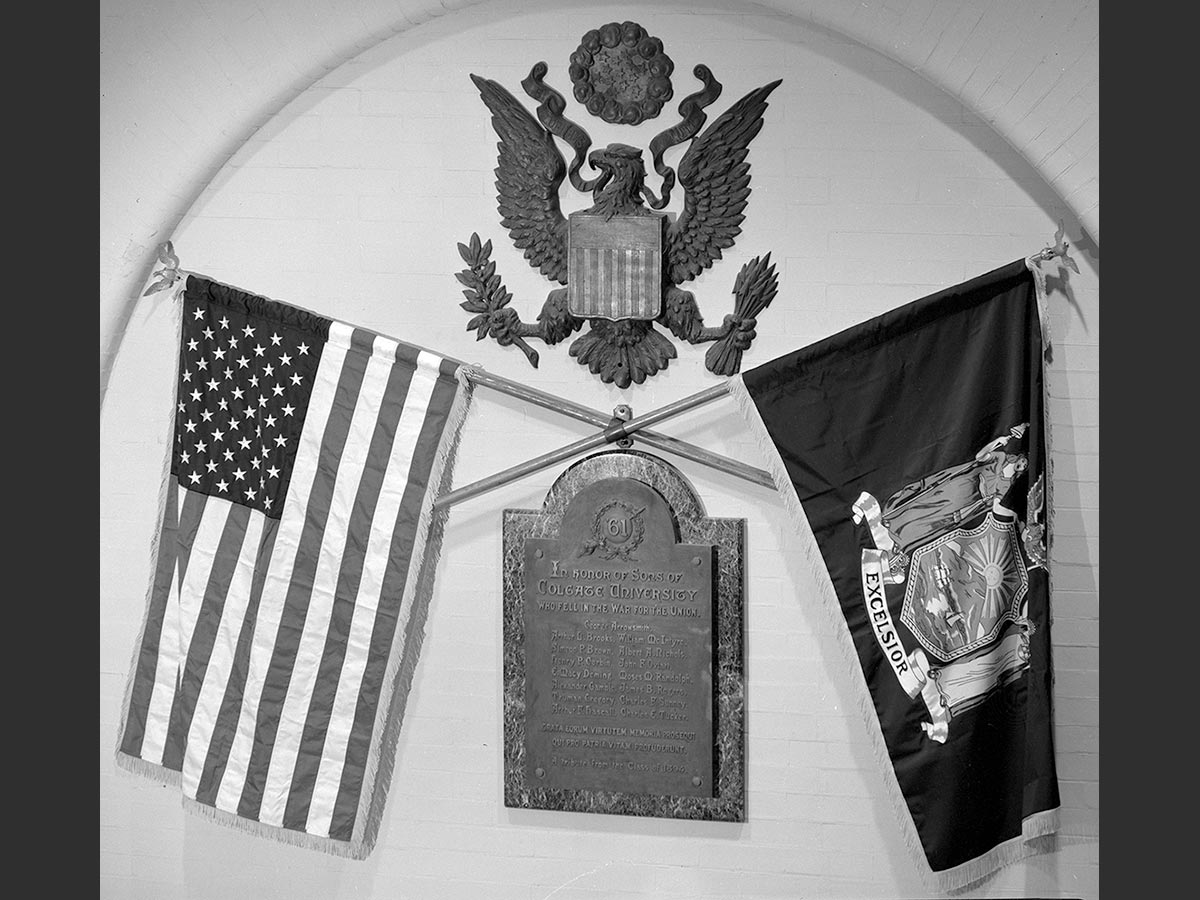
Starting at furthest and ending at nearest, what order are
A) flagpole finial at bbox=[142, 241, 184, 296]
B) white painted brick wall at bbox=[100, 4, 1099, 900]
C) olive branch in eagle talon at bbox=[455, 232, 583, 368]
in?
Result: flagpole finial at bbox=[142, 241, 184, 296] → olive branch in eagle talon at bbox=[455, 232, 583, 368] → white painted brick wall at bbox=[100, 4, 1099, 900]

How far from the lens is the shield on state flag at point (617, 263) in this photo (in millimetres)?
4531

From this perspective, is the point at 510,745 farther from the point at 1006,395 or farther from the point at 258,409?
the point at 1006,395

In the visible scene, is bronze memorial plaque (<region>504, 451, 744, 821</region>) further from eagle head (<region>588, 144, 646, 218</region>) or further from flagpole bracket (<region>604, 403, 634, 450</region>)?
eagle head (<region>588, 144, 646, 218</region>)

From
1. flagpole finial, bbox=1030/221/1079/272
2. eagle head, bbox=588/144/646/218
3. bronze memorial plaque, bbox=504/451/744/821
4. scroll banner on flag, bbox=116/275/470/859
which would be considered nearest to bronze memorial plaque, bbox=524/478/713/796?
bronze memorial plaque, bbox=504/451/744/821

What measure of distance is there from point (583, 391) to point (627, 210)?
1.95 ft

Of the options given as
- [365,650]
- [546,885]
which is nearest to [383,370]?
[365,650]

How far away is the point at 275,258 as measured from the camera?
4.86 meters

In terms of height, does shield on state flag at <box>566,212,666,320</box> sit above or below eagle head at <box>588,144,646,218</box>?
below

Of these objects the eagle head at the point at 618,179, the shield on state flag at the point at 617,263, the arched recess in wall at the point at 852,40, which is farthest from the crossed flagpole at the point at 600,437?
the arched recess in wall at the point at 852,40

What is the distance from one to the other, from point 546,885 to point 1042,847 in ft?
5.25

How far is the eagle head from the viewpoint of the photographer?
14.9 feet

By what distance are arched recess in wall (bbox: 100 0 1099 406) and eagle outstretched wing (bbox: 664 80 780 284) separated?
33 cm

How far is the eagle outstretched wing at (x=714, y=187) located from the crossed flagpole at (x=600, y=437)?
0.42 meters

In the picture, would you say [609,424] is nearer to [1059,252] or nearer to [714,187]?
[714,187]
